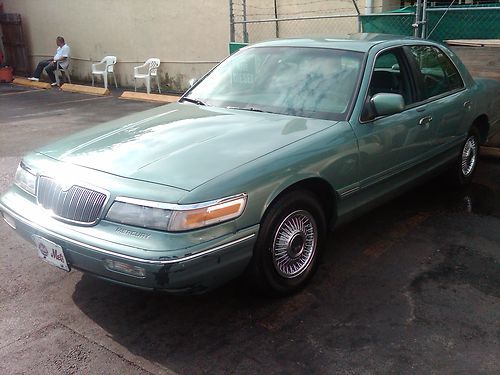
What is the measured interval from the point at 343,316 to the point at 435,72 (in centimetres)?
275

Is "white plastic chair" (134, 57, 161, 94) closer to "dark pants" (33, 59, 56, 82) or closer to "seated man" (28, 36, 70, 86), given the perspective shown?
"seated man" (28, 36, 70, 86)

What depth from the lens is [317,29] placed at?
10.2 metres

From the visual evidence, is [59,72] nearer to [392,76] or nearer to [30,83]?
[30,83]

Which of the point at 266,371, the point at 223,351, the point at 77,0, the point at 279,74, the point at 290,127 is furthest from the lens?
the point at 77,0

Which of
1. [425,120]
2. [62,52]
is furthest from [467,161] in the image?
[62,52]

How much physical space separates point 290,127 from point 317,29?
7.21m

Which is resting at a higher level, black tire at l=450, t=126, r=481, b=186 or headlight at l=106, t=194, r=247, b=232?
headlight at l=106, t=194, r=247, b=232

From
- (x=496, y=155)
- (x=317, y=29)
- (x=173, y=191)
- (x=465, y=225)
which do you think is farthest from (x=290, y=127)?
(x=317, y=29)

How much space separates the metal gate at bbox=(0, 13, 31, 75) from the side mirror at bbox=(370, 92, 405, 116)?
16889 millimetres

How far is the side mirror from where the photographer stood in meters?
3.76

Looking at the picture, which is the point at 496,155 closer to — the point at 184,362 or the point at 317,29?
A: the point at 317,29

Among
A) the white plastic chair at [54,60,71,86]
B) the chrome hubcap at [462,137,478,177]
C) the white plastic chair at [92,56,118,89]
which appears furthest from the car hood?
the white plastic chair at [54,60,71,86]

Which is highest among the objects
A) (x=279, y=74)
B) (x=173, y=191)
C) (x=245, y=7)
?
(x=245, y=7)

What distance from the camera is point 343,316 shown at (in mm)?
3268
